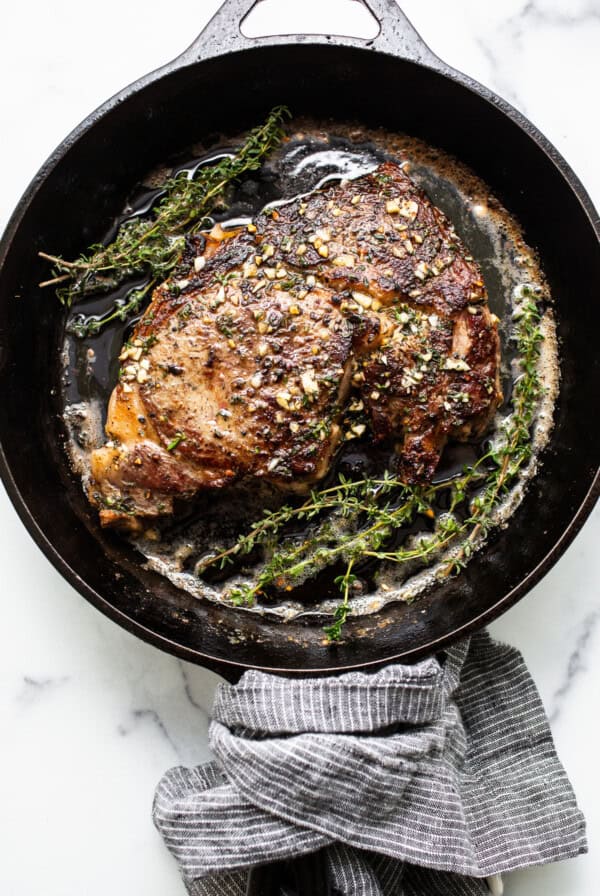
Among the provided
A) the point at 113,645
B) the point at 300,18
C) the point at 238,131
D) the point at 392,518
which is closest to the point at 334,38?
the point at 300,18

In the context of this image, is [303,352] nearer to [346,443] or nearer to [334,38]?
[346,443]

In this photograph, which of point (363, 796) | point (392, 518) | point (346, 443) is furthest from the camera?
point (346, 443)

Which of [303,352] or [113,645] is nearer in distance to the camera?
[303,352]

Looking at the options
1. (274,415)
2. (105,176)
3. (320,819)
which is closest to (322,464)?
(274,415)

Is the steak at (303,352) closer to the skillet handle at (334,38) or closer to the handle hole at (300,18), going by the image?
the skillet handle at (334,38)

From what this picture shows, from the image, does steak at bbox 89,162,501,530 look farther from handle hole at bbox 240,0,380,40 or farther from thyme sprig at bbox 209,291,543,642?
handle hole at bbox 240,0,380,40

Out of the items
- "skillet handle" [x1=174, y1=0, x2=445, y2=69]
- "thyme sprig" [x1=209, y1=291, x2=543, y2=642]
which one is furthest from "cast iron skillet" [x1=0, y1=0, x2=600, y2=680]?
"thyme sprig" [x1=209, y1=291, x2=543, y2=642]

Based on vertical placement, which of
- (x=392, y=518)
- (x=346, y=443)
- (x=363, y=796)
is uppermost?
(x=346, y=443)
